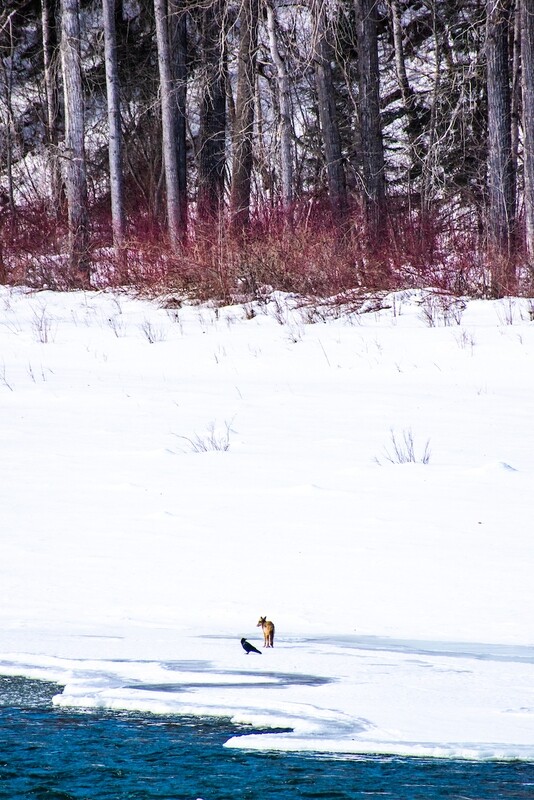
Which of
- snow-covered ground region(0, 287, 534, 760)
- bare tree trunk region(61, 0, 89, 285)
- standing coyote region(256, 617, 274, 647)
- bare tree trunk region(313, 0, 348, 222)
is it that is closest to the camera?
snow-covered ground region(0, 287, 534, 760)

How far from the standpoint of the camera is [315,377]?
9.07m

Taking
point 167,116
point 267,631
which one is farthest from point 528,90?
point 267,631

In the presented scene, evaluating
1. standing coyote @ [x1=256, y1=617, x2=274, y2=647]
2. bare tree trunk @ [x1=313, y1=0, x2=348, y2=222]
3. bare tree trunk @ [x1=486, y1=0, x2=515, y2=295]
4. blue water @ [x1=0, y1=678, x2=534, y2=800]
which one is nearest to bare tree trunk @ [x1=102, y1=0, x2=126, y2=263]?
bare tree trunk @ [x1=313, y1=0, x2=348, y2=222]

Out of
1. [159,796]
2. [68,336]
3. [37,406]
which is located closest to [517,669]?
[159,796]

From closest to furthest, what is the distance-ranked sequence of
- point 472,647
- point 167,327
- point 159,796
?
point 159,796 < point 472,647 < point 167,327

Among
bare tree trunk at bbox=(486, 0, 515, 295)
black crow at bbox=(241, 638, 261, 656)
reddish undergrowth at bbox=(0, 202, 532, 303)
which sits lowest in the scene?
black crow at bbox=(241, 638, 261, 656)

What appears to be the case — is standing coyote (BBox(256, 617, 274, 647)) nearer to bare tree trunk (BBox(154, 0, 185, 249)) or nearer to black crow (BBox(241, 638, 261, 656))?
black crow (BBox(241, 638, 261, 656))

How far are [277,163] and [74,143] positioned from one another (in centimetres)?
728

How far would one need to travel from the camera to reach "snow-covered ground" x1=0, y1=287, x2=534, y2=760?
9.71ft

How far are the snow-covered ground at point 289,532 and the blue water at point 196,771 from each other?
0.06 metres

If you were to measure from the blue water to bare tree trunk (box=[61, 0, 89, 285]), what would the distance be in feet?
42.6

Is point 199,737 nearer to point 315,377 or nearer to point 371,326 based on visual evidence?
point 315,377

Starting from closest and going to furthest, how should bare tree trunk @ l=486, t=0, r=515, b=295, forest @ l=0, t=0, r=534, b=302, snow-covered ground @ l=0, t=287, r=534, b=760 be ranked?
snow-covered ground @ l=0, t=287, r=534, b=760 < forest @ l=0, t=0, r=534, b=302 < bare tree trunk @ l=486, t=0, r=515, b=295

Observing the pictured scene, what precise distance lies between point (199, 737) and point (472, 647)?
1170 mm
